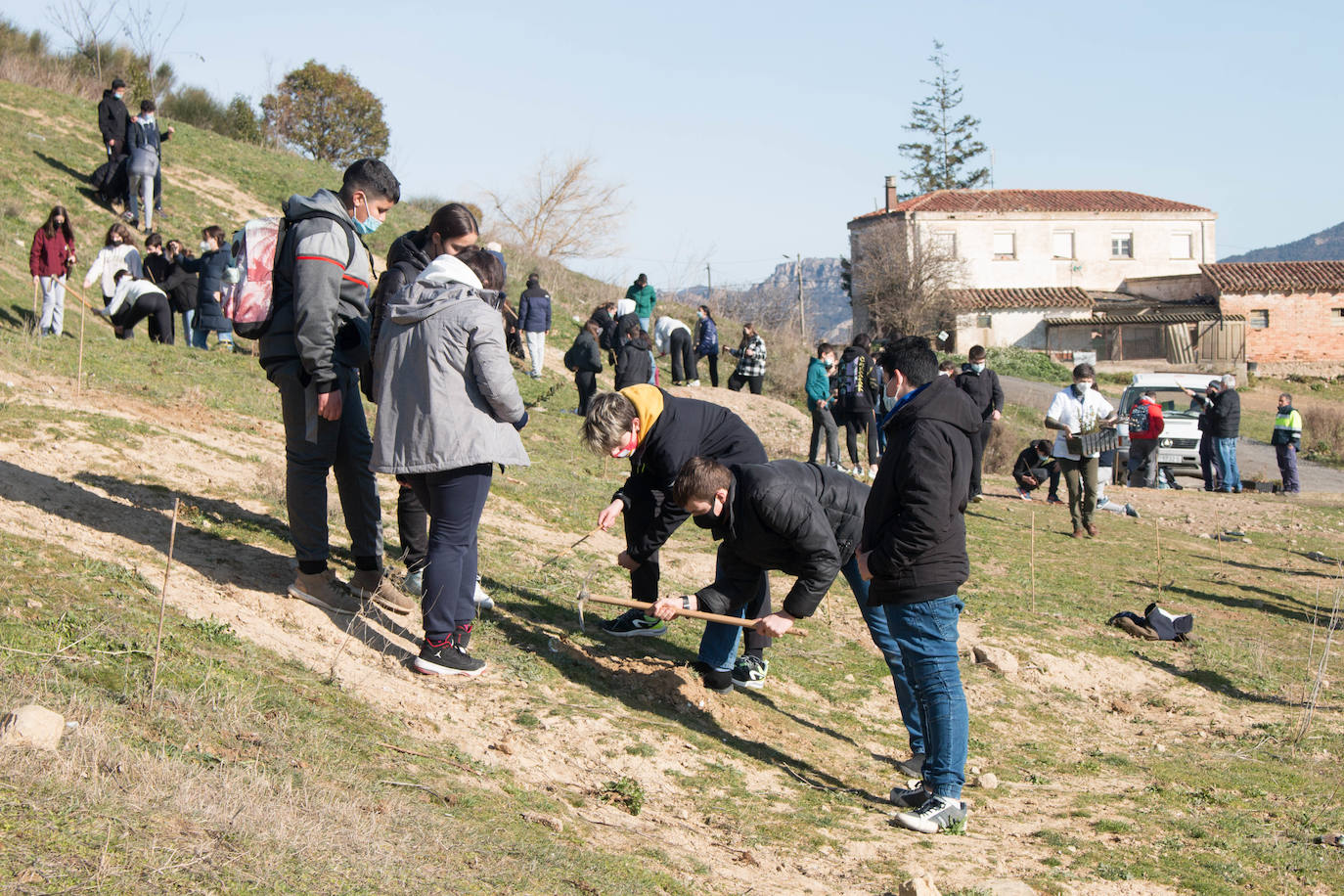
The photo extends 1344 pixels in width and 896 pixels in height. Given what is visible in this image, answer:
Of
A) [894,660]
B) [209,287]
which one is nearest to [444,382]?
[894,660]

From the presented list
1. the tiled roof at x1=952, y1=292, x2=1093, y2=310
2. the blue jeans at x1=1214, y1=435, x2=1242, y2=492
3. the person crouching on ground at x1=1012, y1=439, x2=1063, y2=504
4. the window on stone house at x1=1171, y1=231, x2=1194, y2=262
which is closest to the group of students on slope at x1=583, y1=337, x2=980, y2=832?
the person crouching on ground at x1=1012, y1=439, x2=1063, y2=504

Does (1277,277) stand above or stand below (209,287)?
above

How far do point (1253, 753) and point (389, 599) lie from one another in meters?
4.93

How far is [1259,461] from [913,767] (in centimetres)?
2438

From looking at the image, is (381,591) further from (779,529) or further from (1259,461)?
(1259,461)

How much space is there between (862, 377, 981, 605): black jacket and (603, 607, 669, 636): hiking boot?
6.58ft

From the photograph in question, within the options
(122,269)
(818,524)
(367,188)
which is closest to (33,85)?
(122,269)

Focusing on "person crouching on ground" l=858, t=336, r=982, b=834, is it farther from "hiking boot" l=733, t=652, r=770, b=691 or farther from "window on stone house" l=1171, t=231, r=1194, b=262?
"window on stone house" l=1171, t=231, r=1194, b=262

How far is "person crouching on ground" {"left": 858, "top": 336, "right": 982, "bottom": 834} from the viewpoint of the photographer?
15.3 feet

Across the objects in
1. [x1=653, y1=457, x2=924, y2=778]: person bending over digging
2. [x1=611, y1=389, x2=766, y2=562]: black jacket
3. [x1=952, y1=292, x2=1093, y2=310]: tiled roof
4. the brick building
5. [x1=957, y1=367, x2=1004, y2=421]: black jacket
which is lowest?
[x1=653, y1=457, x2=924, y2=778]: person bending over digging

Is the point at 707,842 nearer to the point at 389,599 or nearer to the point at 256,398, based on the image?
the point at 389,599

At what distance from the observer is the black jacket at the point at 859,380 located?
14.6m

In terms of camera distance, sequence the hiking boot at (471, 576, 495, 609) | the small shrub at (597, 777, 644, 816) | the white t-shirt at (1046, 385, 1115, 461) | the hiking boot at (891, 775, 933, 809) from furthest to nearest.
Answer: the white t-shirt at (1046, 385, 1115, 461) < the hiking boot at (471, 576, 495, 609) < the hiking boot at (891, 775, 933, 809) < the small shrub at (597, 777, 644, 816)

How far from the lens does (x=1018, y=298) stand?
5222cm
